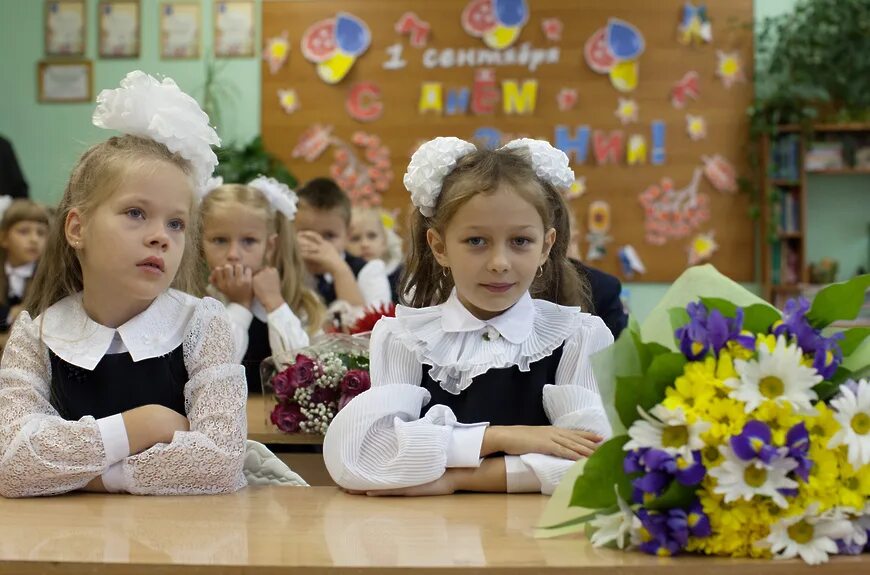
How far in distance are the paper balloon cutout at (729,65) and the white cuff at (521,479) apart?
6215 mm

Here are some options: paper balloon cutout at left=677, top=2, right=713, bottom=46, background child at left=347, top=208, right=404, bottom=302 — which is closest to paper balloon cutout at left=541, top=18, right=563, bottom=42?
paper balloon cutout at left=677, top=2, right=713, bottom=46

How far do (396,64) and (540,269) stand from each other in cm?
570

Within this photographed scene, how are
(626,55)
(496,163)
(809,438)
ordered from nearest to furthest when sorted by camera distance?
1. (809,438)
2. (496,163)
3. (626,55)

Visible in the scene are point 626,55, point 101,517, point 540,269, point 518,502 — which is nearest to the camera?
point 101,517

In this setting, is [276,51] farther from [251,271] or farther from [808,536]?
[808,536]

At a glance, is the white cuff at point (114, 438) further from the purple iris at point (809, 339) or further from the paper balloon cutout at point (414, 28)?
the paper balloon cutout at point (414, 28)

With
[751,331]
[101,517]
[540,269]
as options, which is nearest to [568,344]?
[540,269]

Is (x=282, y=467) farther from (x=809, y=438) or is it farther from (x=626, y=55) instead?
(x=626, y=55)

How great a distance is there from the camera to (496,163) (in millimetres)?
1995

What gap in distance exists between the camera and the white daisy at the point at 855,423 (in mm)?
1220

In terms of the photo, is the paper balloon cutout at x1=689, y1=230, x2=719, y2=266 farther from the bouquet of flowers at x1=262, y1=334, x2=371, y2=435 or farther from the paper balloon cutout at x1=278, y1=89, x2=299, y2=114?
the bouquet of flowers at x1=262, y1=334, x2=371, y2=435

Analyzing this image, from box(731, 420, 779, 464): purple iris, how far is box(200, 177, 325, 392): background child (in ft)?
7.76

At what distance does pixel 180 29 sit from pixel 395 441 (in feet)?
21.9

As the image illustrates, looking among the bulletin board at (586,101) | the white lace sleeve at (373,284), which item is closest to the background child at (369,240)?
the white lace sleeve at (373,284)
